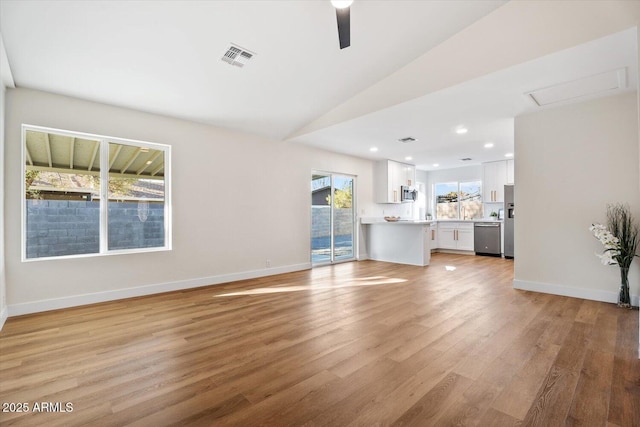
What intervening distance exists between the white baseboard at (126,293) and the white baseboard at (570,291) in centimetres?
408

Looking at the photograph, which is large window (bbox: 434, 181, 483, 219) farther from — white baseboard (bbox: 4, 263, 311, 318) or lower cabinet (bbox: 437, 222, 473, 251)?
white baseboard (bbox: 4, 263, 311, 318)

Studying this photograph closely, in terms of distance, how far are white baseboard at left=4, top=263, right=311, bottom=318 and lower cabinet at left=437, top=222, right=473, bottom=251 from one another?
18.2 feet

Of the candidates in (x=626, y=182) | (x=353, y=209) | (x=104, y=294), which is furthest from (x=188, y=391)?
(x=353, y=209)

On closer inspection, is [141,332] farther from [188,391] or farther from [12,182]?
[12,182]

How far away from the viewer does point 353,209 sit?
24.4ft

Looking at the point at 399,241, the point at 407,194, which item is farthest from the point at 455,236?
the point at 399,241

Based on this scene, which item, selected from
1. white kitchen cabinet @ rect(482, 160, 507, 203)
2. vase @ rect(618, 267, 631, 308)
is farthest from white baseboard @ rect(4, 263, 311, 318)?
white kitchen cabinet @ rect(482, 160, 507, 203)

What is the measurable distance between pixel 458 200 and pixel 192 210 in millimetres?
7893

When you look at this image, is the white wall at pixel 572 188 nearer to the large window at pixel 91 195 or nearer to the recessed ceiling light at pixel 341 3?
the recessed ceiling light at pixel 341 3

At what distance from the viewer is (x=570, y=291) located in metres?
3.98

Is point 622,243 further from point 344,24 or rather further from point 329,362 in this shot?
point 344,24

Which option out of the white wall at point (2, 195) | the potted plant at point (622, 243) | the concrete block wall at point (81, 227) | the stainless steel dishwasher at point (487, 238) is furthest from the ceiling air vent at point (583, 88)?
the white wall at point (2, 195)

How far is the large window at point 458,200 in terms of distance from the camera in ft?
29.1

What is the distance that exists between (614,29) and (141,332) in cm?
→ 500
